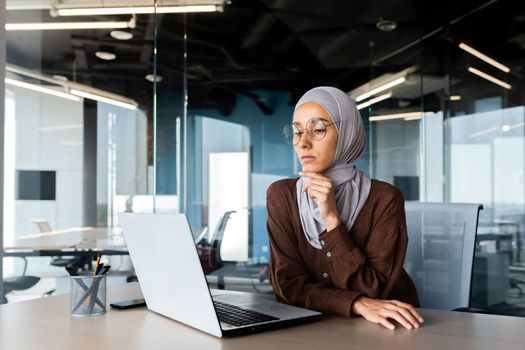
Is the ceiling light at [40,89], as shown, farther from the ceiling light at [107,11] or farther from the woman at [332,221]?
the woman at [332,221]

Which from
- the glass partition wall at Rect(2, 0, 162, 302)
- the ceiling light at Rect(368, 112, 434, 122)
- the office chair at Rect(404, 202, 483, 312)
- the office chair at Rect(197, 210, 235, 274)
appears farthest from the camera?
the office chair at Rect(197, 210, 235, 274)

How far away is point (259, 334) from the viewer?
942 mm

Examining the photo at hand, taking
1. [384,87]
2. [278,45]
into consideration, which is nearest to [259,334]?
[384,87]

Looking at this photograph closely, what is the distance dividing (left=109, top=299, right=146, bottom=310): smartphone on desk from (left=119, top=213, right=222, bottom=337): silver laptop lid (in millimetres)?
64

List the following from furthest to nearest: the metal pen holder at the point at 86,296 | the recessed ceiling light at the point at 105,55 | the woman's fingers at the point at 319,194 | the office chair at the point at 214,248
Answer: the office chair at the point at 214,248, the recessed ceiling light at the point at 105,55, the woman's fingers at the point at 319,194, the metal pen holder at the point at 86,296

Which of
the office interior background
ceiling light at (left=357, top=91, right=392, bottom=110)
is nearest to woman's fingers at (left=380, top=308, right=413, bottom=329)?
the office interior background

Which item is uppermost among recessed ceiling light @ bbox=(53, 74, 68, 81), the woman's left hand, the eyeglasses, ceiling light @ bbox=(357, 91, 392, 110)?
recessed ceiling light @ bbox=(53, 74, 68, 81)

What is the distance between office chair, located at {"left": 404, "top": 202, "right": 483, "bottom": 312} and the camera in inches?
66.8

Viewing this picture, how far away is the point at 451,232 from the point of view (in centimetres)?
175

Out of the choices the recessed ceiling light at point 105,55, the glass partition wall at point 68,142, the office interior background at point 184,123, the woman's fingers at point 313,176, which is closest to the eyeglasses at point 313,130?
the woman's fingers at point 313,176

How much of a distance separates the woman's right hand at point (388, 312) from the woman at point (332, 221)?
0.11 metres

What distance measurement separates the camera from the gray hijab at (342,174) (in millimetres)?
1357

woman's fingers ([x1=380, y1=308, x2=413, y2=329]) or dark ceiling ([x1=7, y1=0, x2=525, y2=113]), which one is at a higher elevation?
dark ceiling ([x1=7, y1=0, x2=525, y2=113])

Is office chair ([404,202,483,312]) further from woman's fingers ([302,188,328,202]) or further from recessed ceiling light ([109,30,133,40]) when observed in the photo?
recessed ceiling light ([109,30,133,40])
